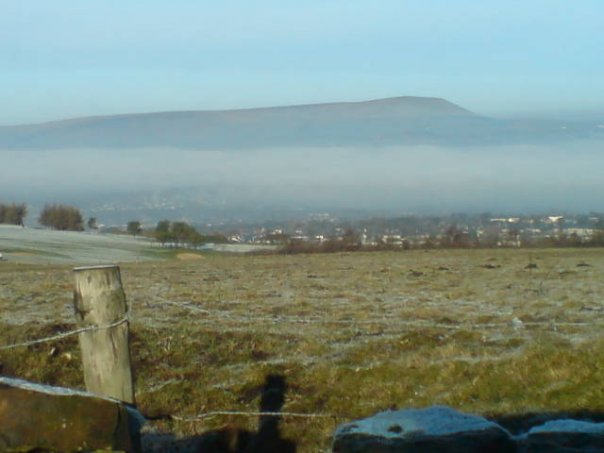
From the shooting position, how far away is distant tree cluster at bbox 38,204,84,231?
2213 inches

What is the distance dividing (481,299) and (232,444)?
6.92 meters

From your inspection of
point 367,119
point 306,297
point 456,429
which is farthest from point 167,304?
point 367,119

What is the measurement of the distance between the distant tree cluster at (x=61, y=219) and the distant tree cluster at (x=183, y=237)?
1671cm

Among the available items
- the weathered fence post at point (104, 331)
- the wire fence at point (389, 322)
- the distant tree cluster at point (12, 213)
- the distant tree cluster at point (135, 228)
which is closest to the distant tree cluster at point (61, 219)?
the distant tree cluster at point (12, 213)

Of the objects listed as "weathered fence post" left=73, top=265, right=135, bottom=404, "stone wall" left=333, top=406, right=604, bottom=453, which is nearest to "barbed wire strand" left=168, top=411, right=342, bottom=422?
"weathered fence post" left=73, top=265, right=135, bottom=404

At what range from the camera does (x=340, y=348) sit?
32.4 feet

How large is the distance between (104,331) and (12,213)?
5758 centimetres

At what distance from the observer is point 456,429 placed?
219 inches

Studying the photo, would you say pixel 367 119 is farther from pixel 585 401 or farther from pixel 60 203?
pixel 585 401

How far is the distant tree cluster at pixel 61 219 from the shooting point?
5622cm

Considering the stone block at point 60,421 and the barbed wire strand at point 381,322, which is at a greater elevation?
the stone block at point 60,421

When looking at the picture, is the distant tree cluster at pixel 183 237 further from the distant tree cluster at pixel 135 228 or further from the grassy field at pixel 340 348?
the grassy field at pixel 340 348

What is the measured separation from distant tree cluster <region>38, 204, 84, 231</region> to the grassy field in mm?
41628

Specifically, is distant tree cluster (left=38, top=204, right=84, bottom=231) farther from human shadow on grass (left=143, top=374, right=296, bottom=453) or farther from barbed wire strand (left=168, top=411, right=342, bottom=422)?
human shadow on grass (left=143, top=374, right=296, bottom=453)
